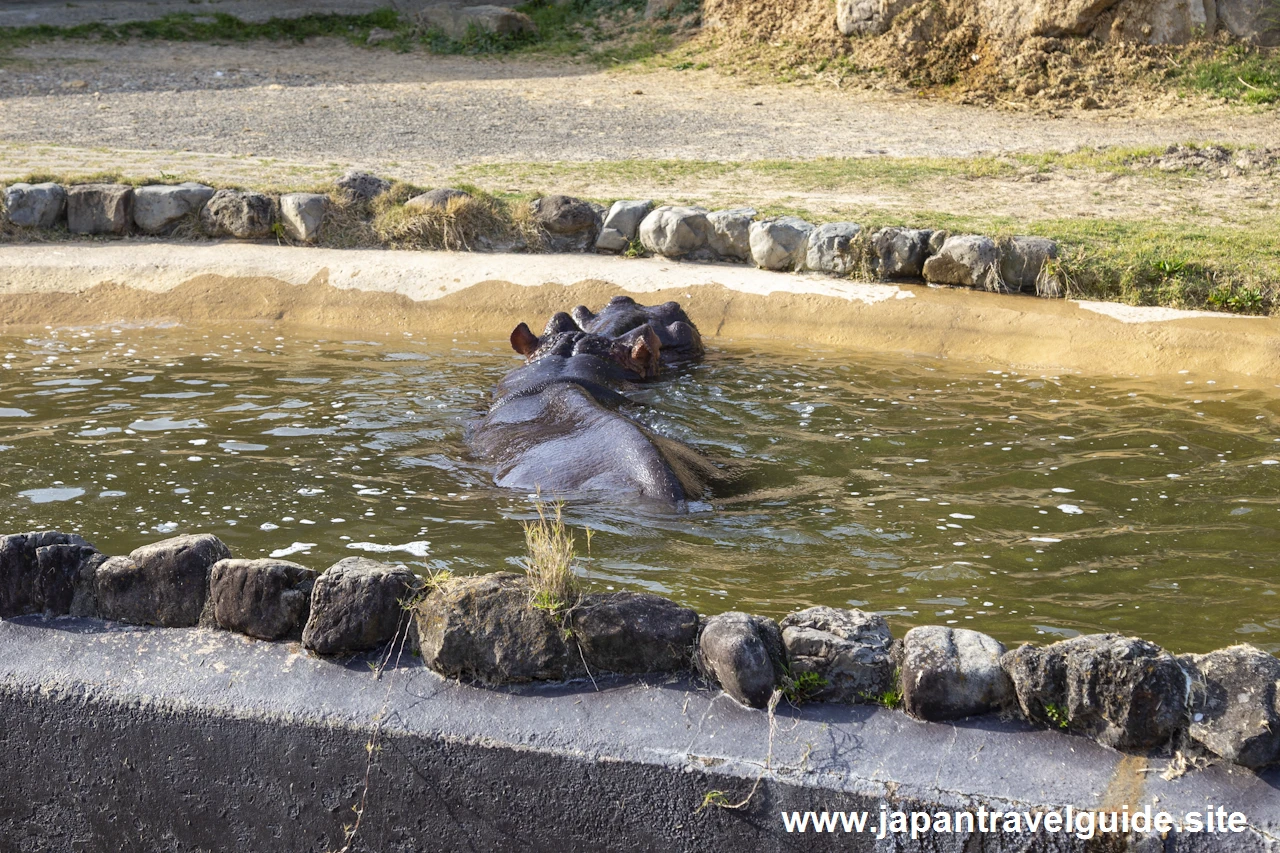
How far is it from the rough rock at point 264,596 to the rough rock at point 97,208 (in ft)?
25.2

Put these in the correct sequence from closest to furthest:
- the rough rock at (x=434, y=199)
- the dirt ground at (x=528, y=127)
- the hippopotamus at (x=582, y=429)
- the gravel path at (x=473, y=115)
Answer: the hippopotamus at (x=582, y=429)
the rough rock at (x=434, y=199)
the dirt ground at (x=528, y=127)
the gravel path at (x=473, y=115)

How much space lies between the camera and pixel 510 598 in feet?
9.78

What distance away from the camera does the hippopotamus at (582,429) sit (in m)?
4.86

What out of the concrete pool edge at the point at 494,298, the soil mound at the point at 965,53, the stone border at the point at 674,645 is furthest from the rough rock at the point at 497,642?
the soil mound at the point at 965,53

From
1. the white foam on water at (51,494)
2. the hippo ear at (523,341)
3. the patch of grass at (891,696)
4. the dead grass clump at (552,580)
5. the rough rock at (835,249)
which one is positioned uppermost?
the dead grass clump at (552,580)

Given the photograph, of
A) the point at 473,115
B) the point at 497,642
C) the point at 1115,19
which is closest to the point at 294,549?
the point at 497,642

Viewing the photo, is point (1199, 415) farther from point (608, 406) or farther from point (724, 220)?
point (724, 220)

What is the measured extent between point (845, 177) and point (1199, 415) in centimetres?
527

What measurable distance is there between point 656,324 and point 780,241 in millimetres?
1700

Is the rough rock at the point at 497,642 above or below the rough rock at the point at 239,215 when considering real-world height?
above

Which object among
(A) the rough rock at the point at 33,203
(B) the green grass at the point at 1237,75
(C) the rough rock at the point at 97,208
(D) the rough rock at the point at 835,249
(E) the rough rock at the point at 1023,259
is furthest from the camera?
(B) the green grass at the point at 1237,75

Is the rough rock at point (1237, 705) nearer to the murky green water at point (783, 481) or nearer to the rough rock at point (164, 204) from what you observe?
the murky green water at point (783, 481)

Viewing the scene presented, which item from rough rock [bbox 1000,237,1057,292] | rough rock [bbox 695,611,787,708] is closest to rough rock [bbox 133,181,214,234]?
rough rock [bbox 1000,237,1057,292]

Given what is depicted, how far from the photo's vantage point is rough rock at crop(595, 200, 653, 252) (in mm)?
9484
